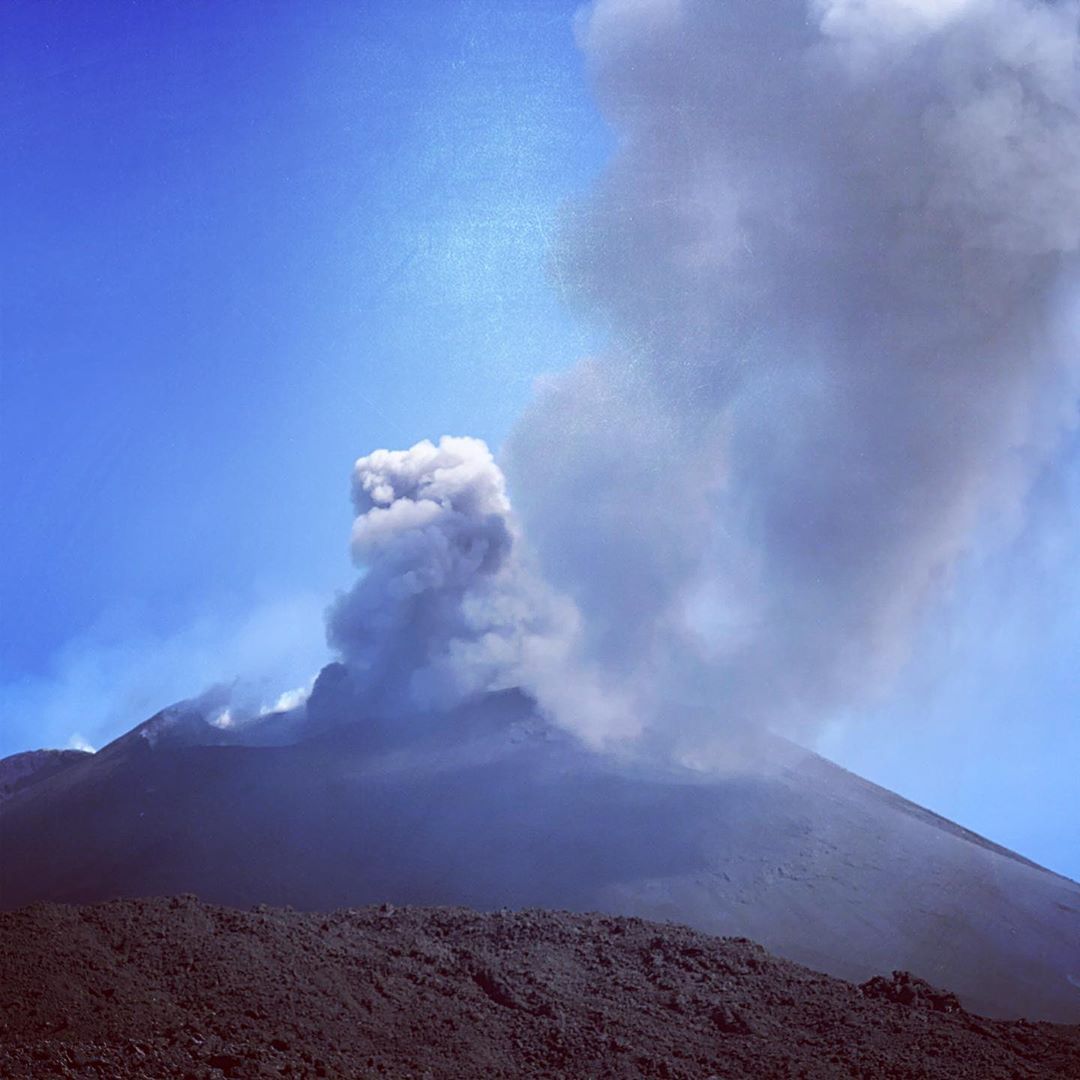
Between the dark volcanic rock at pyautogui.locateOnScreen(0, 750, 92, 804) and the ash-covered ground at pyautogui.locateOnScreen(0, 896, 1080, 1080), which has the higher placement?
the dark volcanic rock at pyautogui.locateOnScreen(0, 750, 92, 804)

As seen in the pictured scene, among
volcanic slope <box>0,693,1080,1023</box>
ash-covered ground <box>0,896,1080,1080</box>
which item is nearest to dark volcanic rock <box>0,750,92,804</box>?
volcanic slope <box>0,693,1080,1023</box>

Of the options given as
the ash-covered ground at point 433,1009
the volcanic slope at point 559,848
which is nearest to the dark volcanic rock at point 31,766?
the volcanic slope at point 559,848

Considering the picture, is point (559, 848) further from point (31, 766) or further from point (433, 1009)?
point (31, 766)

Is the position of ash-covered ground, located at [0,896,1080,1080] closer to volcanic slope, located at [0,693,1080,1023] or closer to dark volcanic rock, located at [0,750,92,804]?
volcanic slope, located at [0,693,1080,1023]

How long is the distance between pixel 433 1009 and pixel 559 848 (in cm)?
1967

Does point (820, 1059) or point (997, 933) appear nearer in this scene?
point (820, 1059)

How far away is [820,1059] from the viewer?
1742cm

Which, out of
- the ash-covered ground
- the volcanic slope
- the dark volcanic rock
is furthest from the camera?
the dark volcanic rock

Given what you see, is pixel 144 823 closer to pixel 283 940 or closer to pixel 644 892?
pixel 644 892

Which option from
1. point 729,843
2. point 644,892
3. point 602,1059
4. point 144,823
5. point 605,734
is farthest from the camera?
point 605,734

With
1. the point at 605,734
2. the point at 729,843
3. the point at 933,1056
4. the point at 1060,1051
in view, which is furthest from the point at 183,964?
the point at 605,734

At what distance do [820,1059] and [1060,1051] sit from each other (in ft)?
16.8

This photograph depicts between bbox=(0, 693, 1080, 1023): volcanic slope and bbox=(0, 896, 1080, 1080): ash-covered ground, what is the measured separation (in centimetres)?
959

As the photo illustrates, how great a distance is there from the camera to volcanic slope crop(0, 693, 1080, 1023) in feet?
105
